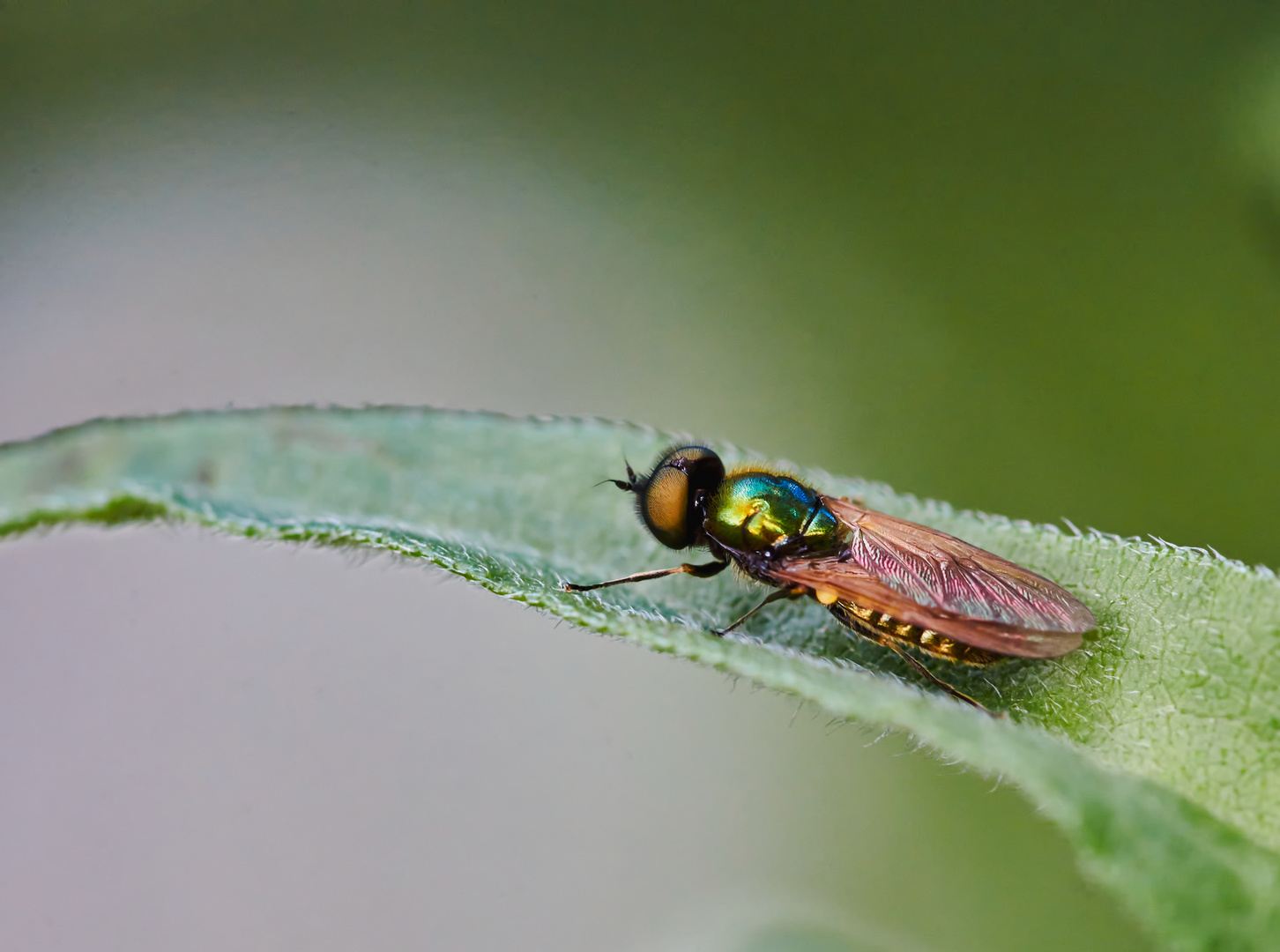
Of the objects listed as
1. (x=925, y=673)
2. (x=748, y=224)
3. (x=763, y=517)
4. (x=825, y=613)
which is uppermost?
(x=748, y=224)

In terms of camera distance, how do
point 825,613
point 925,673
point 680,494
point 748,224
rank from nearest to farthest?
1. point 925,673
2. point 680,494
3. point 825,613
4. point 748,224

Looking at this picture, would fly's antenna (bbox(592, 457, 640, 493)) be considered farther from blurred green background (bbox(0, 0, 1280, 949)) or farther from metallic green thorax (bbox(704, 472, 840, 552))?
blurred green background (bbox(0, 0, 1280, 949))

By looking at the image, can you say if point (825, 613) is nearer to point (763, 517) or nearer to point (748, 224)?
point (763, 517)

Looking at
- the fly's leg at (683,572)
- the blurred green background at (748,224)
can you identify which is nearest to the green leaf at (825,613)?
the fly's leg at (683,572)

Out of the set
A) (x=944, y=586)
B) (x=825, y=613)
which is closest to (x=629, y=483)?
(x=825, y=613)

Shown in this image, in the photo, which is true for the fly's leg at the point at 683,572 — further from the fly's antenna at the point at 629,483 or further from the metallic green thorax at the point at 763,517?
the fly's antenna at the point at 629,483

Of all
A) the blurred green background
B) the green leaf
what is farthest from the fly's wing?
the blurred green background
